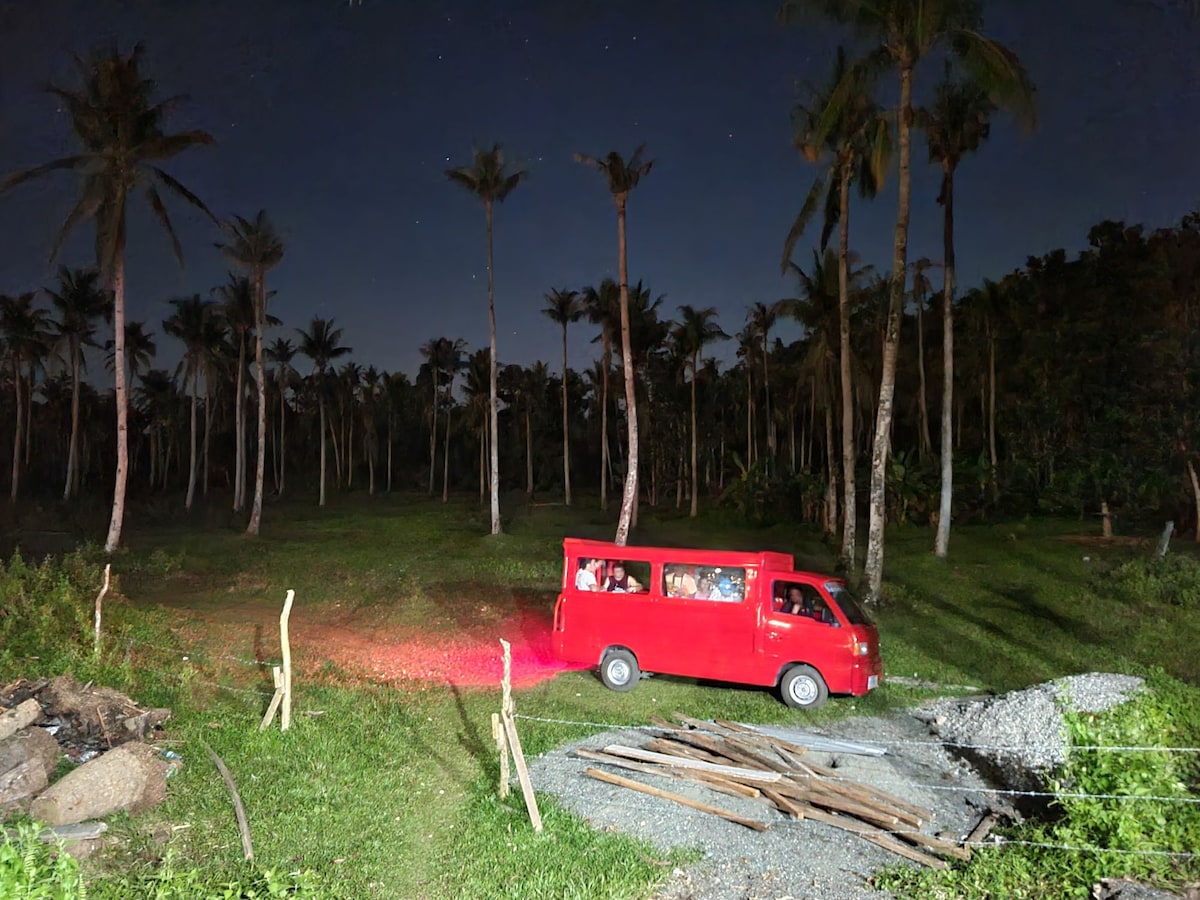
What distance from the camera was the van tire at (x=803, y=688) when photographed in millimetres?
11539

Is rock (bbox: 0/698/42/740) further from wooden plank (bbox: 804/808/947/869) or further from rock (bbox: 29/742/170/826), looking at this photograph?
wooden plank (bbox: 804/808/947/869)

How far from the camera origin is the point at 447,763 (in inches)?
364

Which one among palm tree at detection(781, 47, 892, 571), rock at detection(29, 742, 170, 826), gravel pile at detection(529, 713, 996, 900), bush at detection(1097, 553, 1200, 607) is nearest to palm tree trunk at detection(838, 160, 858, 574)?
palm tree at detection(781, 47, 892, 571)

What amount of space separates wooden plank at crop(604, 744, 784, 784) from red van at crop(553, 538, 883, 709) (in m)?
2.81

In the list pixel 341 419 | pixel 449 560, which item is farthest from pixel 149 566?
pixel 341 419

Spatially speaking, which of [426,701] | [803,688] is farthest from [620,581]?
[426,701]

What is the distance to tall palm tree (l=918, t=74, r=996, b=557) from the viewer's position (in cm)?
2462

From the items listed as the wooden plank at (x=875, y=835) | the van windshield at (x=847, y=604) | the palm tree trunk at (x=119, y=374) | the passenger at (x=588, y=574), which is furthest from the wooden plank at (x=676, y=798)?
the palm tree trunk at (x=119, y=374)

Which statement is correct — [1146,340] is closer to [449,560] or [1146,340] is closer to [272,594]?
[449,560]

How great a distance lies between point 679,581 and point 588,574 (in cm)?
150

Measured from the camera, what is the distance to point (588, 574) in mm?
12797

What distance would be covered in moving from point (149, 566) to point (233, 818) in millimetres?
18124

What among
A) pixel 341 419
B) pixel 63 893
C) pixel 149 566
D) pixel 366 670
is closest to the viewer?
pixel 63 893

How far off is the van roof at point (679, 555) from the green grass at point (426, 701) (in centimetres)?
204
